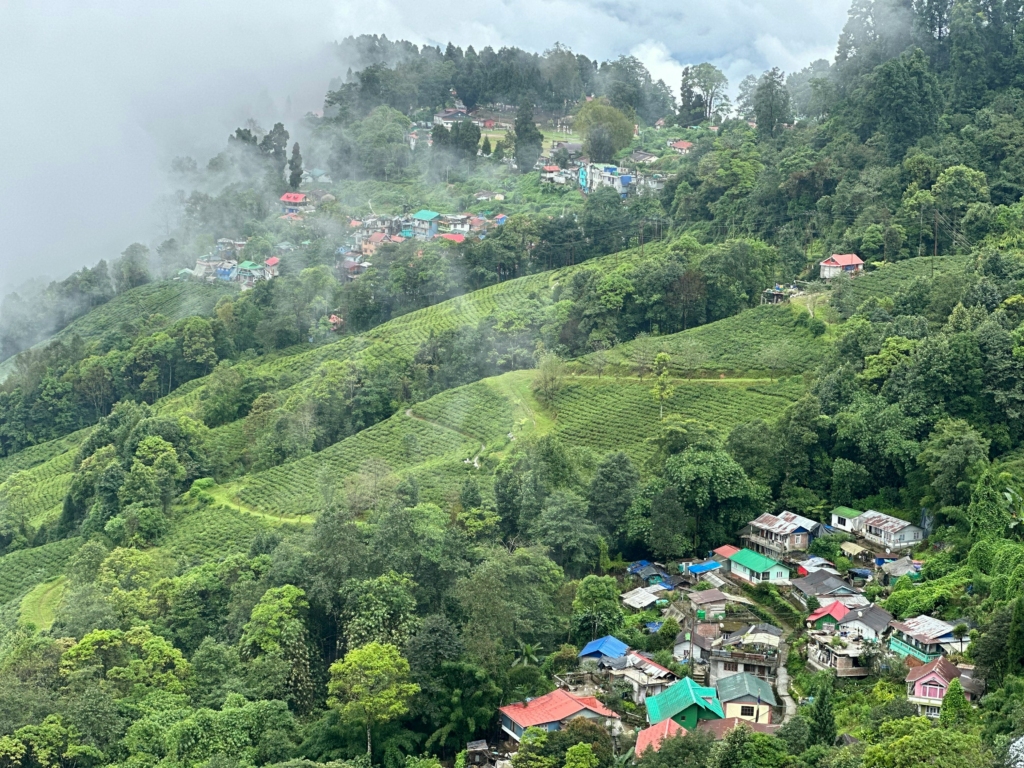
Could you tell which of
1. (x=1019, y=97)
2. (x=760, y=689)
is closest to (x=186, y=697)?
(x=760, y=689)

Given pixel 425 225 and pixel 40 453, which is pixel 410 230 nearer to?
pixel 425 225

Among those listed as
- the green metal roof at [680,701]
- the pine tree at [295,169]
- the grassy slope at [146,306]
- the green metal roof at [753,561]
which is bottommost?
the green metal roof at [680,701]

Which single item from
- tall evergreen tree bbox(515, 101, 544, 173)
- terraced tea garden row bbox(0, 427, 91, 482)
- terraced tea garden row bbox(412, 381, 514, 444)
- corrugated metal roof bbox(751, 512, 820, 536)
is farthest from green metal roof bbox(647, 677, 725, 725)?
tall evergreen tree bbox(515, 101, 544, 173)

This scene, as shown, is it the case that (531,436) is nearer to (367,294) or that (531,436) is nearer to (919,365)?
(919,365)

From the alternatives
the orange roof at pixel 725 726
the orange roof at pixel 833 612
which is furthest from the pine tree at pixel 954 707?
the orange roof at pixel 833 612

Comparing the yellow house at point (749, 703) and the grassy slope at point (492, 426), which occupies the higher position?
the grassy slope at point (492, 426)

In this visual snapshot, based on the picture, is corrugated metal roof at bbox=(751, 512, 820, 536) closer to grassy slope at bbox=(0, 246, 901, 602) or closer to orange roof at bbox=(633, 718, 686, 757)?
grassy slope at bbox=(0, 246, 901, 602)

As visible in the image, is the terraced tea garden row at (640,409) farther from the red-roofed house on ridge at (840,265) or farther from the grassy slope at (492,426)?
the red-roofed house on ridge at (840,265)
